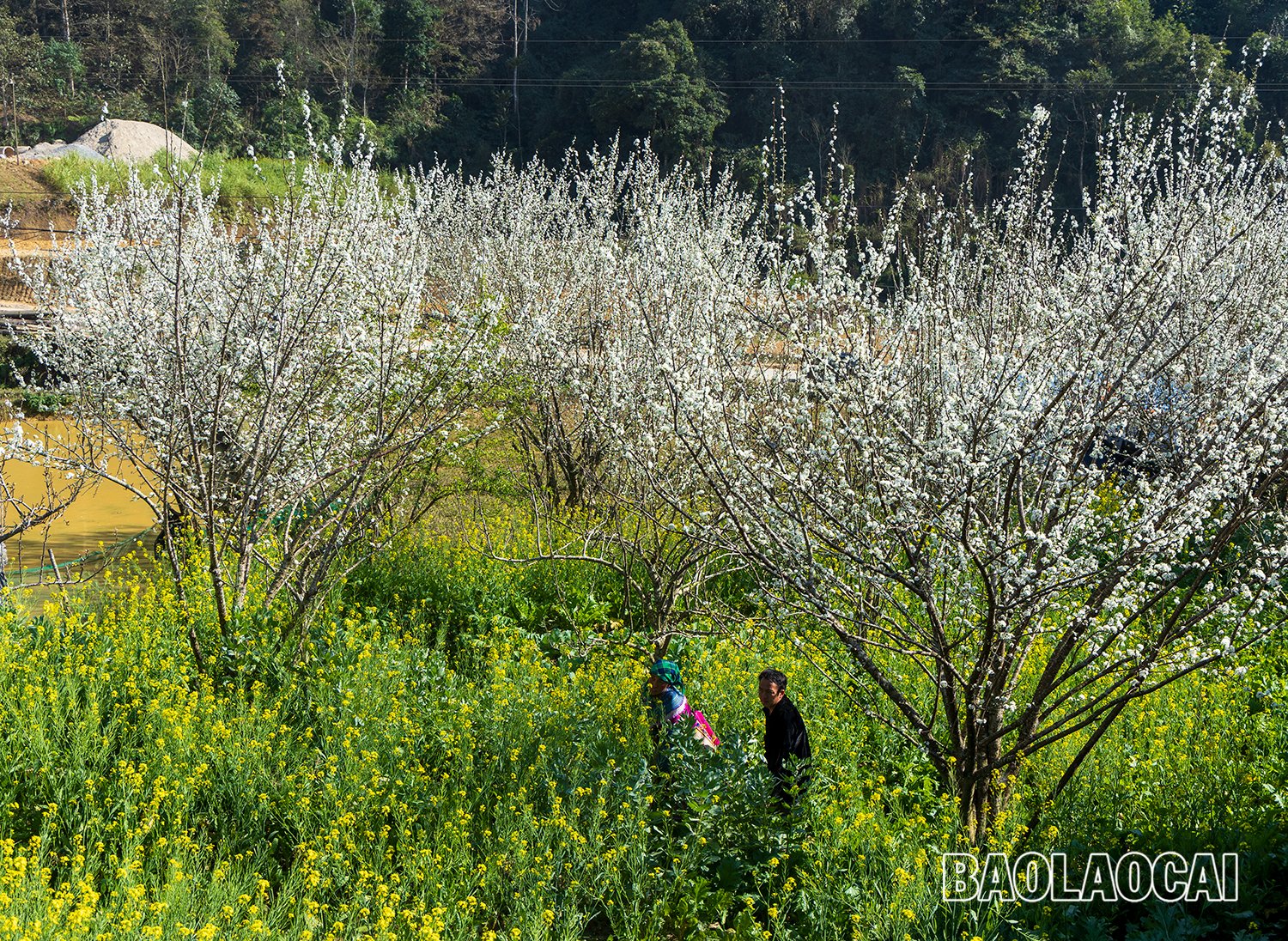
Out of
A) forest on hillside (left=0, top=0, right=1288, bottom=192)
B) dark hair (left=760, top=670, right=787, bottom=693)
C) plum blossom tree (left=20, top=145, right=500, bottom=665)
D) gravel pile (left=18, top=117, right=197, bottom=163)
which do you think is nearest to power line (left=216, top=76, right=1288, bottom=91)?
forest on hillside (left=0, top=0, right=1288, bottom=192)

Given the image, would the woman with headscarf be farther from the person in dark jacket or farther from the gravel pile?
the gravel pile

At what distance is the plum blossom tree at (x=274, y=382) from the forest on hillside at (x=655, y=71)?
22410mm

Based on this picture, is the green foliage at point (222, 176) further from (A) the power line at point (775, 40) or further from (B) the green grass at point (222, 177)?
(A) the power line at point (775, 40)

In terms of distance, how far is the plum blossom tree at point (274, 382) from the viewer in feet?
18.6

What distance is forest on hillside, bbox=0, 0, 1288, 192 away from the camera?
101 feet

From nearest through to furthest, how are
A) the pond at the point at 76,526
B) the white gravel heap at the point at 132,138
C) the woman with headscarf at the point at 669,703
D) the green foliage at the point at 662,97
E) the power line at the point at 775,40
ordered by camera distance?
1. the woman with headscarf at the point at 669,703
2. the pond at the point at 76,526
3. the white gravel heap at the point at 132,138
4. the green foliage at the point at 662,97
5. the power line at the point at 775,40

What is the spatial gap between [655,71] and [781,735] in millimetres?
31499

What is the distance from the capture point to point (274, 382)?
500cm

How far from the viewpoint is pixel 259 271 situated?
7.06 meters

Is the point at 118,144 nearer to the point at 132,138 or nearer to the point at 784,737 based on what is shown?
the point at 132,138

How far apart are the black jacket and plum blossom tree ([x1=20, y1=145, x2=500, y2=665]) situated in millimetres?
2377

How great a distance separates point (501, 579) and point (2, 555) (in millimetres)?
3183

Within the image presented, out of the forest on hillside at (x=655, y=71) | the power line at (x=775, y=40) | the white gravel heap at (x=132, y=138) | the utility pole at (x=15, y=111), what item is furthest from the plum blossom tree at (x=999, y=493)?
the power line at (x=775, y=40)

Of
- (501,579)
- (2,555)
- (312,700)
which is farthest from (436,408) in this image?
(2,555)
